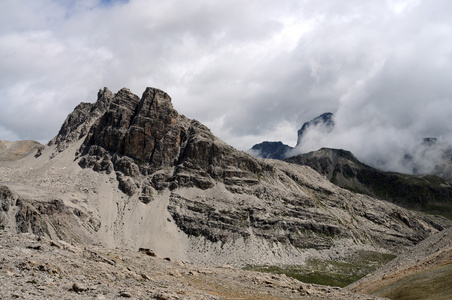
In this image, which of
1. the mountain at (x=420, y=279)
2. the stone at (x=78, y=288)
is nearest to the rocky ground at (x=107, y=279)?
the stone at (x=78, y=288)

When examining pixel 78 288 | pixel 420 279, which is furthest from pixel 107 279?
pixel 420 279

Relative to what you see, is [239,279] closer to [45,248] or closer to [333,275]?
[45,248]

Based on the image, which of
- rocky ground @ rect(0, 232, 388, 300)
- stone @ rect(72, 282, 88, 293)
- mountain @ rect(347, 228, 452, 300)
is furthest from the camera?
mountain @ rect(347, 228, 452, 300)

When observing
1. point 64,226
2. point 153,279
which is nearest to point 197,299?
point 153,279

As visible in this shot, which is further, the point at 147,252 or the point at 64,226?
the point at 64,226

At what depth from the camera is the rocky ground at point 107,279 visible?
2917 centimetres

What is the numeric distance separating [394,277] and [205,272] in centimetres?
4006

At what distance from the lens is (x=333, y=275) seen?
19912cm

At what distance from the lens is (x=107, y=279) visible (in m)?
36.3

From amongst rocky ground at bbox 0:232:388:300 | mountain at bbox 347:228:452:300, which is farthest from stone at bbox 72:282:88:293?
mountain at bbox 347:228:452:300

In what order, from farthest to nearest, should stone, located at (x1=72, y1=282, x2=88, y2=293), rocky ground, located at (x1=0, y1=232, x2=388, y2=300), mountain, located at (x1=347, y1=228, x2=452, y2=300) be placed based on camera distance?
mountain, located at (x1=347, y1=228, x2=452, y2=300) → stone, located at (x1=72, y1=282, x2=88, y2=293) → rocky ground, located at (x1=0, y1=232, x2=388, y2=300)

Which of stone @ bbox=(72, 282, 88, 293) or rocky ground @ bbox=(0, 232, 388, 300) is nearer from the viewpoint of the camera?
rocky ground @ bbox=(0, 232, 388, 300)

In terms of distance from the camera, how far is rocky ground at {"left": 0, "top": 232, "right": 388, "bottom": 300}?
95.7ft

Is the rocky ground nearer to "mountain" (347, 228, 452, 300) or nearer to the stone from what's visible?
the stone
